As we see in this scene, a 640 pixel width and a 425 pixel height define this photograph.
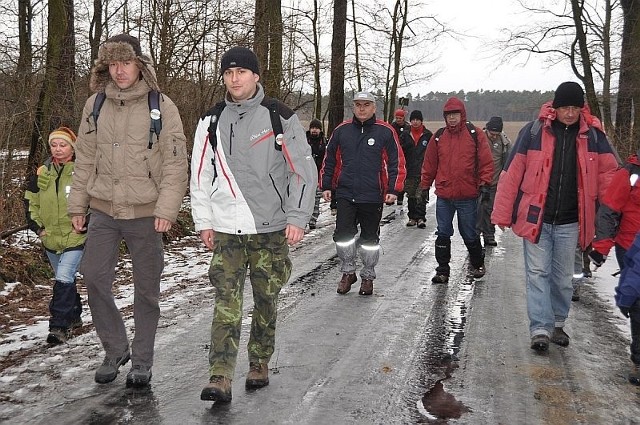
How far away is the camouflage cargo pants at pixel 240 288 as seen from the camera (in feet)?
15.1

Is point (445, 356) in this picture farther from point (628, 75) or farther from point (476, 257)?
point (628, 75)

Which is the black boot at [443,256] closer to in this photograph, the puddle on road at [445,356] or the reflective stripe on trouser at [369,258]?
the puddle on road at [445,356]

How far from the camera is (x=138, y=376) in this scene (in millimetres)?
4758

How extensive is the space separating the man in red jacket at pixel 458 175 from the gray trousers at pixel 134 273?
14.6 ft

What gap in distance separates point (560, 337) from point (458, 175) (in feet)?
9.26

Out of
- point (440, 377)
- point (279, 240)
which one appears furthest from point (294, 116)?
point (440, 377)

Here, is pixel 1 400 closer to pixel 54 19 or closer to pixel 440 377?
pixel 440 377

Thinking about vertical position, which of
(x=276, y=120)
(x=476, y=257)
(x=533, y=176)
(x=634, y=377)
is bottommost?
(x=634, y=377)

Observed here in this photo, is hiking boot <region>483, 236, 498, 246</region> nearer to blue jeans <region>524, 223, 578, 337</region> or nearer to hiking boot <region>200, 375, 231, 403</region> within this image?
blue jeans <region>524, 223, 578, 337</region>

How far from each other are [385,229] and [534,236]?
23.3ft

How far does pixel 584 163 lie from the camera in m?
5.88

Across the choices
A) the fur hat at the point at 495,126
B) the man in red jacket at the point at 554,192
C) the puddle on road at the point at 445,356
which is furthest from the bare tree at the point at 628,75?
the man in red jacket at the point at 554,192

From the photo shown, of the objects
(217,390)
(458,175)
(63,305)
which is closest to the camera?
(217,390)

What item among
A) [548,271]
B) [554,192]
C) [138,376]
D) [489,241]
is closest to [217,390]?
[138,376]
